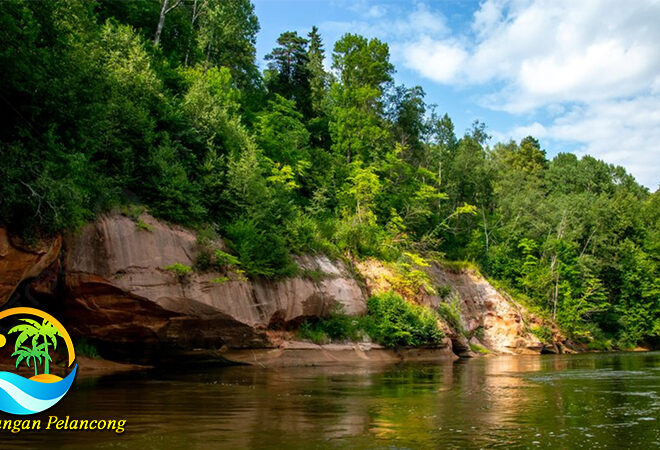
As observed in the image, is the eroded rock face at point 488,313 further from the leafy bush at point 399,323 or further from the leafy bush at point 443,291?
the leafy bush at point 399,323

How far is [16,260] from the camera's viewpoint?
11789 mm

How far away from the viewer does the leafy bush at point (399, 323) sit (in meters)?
25.5

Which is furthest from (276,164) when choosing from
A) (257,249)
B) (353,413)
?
(353,413)

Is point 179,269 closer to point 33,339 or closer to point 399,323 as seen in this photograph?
point 33,339

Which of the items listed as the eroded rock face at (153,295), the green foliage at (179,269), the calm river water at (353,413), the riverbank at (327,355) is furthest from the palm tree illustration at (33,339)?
the riverbank at (327,355)

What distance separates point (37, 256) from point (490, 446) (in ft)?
37.2

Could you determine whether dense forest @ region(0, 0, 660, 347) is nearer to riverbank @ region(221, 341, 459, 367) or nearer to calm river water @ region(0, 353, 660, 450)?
riverbank @ region(221, 341, 459, 367)

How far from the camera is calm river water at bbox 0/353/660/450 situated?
20.9 feet

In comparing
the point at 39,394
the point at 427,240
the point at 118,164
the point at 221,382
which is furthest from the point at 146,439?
the point at 427,240

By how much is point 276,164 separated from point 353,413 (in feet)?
78.4

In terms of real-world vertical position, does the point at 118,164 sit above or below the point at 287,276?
above

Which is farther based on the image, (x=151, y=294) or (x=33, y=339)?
(x=151, y=294)

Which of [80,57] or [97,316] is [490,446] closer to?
[97,316]

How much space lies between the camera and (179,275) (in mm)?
16750
